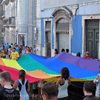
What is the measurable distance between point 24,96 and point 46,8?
13.9 m

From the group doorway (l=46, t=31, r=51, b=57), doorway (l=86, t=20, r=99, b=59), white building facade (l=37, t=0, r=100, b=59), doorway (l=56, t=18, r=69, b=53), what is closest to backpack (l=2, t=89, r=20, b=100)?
white building facade (l=37, t=0, r=100, b=59)

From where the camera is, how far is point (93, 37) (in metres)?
14.0

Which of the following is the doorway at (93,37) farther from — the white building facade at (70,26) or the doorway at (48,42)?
the doorway at (48,42)

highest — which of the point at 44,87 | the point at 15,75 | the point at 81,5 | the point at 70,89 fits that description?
the point at 81,5

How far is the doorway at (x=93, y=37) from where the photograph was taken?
541 inches

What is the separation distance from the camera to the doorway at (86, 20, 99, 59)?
1373cm

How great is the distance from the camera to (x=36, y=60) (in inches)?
403

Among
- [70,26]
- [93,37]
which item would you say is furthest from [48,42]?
[93,37]

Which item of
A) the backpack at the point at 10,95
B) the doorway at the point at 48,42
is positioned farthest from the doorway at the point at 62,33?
the backpack at the point at 10,95

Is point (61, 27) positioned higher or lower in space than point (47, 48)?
higher

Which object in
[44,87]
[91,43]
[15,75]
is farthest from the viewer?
[91,43]

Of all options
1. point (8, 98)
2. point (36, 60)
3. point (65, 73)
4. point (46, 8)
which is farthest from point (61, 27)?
point (8, 98)

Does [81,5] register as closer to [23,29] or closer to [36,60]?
[36,60]

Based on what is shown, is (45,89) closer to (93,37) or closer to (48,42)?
(93,37)
